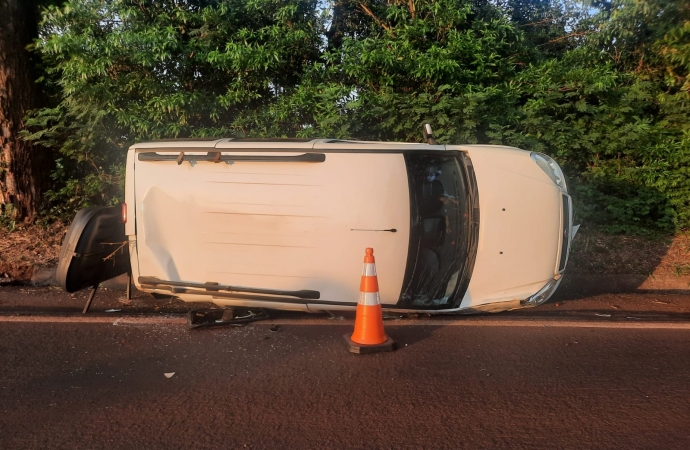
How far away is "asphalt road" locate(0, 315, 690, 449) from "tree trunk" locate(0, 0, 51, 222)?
3811mm

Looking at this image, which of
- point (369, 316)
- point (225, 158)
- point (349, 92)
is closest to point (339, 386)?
point (369, 316)

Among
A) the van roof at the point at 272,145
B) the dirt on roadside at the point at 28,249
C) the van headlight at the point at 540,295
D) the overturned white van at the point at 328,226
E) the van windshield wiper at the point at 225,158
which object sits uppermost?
the van roof at the point at 272,145

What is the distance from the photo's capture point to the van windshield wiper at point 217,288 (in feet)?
16.4

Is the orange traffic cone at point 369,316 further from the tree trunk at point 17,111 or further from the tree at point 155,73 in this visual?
the tree trunk at point 17,111

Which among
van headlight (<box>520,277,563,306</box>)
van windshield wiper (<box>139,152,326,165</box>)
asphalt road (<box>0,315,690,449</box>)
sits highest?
van windshield wiper (<box>139,152,326,165</box>)

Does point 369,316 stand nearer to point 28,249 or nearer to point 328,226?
point 328,226

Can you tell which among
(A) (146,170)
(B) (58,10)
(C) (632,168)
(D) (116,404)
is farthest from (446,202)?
(B) (58,10)

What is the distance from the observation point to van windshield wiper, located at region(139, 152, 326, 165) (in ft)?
16.0

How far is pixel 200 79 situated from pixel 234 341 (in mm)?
5057

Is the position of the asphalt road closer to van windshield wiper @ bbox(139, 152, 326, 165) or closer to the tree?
van windshield wiper @ bbox(139, 152, 326, 165)

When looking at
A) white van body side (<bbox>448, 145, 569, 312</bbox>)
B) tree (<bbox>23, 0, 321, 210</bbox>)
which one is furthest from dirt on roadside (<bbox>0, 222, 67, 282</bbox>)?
white van body side (<bbox>448, 145, 569, 312</bbox>)

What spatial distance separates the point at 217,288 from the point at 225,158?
1178 mm

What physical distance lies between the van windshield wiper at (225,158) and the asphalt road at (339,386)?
61.2 inches

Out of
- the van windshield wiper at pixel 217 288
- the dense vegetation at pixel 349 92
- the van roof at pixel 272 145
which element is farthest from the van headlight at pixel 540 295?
the dense vegetation at pixel 349 92
